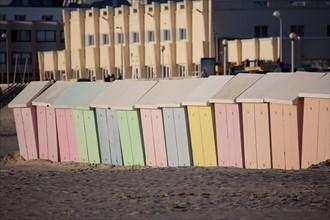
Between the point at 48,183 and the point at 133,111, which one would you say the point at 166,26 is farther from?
the point at 48,183

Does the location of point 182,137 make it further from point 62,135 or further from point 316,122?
point 62,135

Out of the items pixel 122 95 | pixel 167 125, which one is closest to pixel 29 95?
pixel 122 95

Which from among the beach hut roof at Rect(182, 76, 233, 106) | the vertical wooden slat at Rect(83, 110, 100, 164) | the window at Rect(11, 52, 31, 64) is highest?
the beach hut roof at Rect(182, 76, 233, 106)

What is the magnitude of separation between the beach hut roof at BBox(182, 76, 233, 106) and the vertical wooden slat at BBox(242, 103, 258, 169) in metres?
1.50

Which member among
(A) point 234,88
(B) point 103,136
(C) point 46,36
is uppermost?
(A) point 234,88

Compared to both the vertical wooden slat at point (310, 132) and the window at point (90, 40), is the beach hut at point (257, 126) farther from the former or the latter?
the window at point (90, 40)

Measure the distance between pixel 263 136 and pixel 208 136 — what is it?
2041 millimetres

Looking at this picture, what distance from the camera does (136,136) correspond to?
91.6 feet

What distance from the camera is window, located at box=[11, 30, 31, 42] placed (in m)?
102

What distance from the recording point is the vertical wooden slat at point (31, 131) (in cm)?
3469

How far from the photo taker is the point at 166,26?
7675 centimetres

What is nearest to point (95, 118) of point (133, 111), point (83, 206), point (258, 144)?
point (133, 111)

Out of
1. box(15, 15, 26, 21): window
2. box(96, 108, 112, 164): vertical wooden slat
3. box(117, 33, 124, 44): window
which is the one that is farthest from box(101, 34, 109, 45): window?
box(96, 108, 112, 164): vertical wooden slat

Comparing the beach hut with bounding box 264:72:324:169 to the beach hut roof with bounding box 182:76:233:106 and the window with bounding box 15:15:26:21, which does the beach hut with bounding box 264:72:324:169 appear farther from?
the window with bounding box 15:15:26:21
